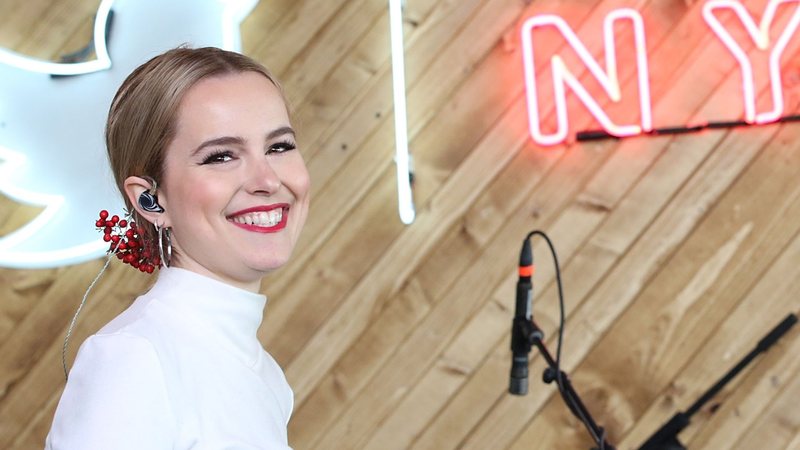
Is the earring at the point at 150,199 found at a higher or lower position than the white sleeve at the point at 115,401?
higher

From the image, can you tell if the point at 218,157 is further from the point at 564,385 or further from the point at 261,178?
the point at 564,385

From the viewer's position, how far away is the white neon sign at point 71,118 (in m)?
2.82

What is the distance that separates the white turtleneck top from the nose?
0.49 ft

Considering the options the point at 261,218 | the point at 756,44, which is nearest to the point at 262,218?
the point at 261,218

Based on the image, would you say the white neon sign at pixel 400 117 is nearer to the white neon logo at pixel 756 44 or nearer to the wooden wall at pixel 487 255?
the wooden wall at pixel 487 255

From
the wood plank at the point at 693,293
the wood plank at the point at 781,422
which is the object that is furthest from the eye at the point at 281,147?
the wood plank at the point at 781,422

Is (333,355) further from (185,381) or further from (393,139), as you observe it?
(185,381)

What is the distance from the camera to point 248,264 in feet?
4.07

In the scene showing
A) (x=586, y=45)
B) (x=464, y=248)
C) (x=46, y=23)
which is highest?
(x=586, y=45)

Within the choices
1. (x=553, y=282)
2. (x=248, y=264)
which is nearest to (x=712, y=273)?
(x=553, y=282)

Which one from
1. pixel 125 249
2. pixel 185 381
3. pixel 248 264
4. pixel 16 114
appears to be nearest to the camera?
pixel 185 381

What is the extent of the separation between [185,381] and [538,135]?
6.22 ft

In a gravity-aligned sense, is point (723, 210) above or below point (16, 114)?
above

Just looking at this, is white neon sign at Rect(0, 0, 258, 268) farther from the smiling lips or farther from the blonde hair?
the smiling lips
